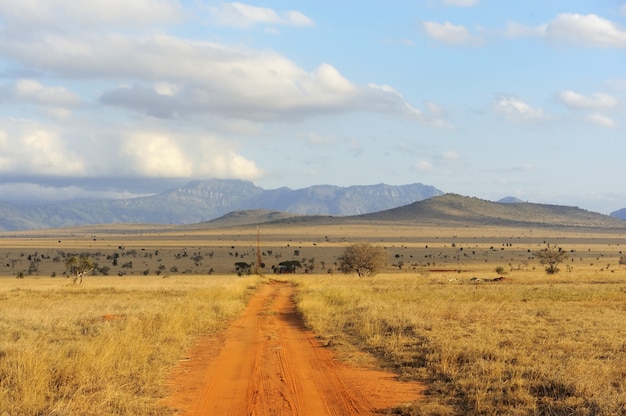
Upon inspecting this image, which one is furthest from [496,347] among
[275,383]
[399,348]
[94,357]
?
[94,357]

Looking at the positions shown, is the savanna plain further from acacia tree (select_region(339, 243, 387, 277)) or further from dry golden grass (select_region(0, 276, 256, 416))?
acacia tree (select_region(339, 243, 387, 277))

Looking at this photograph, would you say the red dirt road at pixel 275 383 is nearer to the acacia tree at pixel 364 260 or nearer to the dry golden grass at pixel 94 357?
the dry golden grass at pixel 94 357

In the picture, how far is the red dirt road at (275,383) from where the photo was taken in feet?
35.5

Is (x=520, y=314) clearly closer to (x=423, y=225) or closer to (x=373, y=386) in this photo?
(x=373, y=386)

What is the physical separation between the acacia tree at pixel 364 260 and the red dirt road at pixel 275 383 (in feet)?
139

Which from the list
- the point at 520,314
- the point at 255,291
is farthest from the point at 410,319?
the point at 255,291

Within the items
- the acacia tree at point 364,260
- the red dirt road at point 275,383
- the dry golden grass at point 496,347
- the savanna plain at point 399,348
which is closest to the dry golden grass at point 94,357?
the savanna plain at point 399,348

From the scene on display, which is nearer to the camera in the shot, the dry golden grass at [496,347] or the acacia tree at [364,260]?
the dry golden grass at [496,347]

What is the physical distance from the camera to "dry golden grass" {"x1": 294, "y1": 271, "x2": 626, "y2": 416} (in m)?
10.6

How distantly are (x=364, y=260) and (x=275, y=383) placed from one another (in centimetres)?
4930

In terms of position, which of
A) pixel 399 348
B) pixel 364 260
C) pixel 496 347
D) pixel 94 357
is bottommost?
pixel 364 260

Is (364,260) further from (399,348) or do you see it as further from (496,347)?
(496,347)

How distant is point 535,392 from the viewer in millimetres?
11156

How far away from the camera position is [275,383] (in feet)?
41.8
